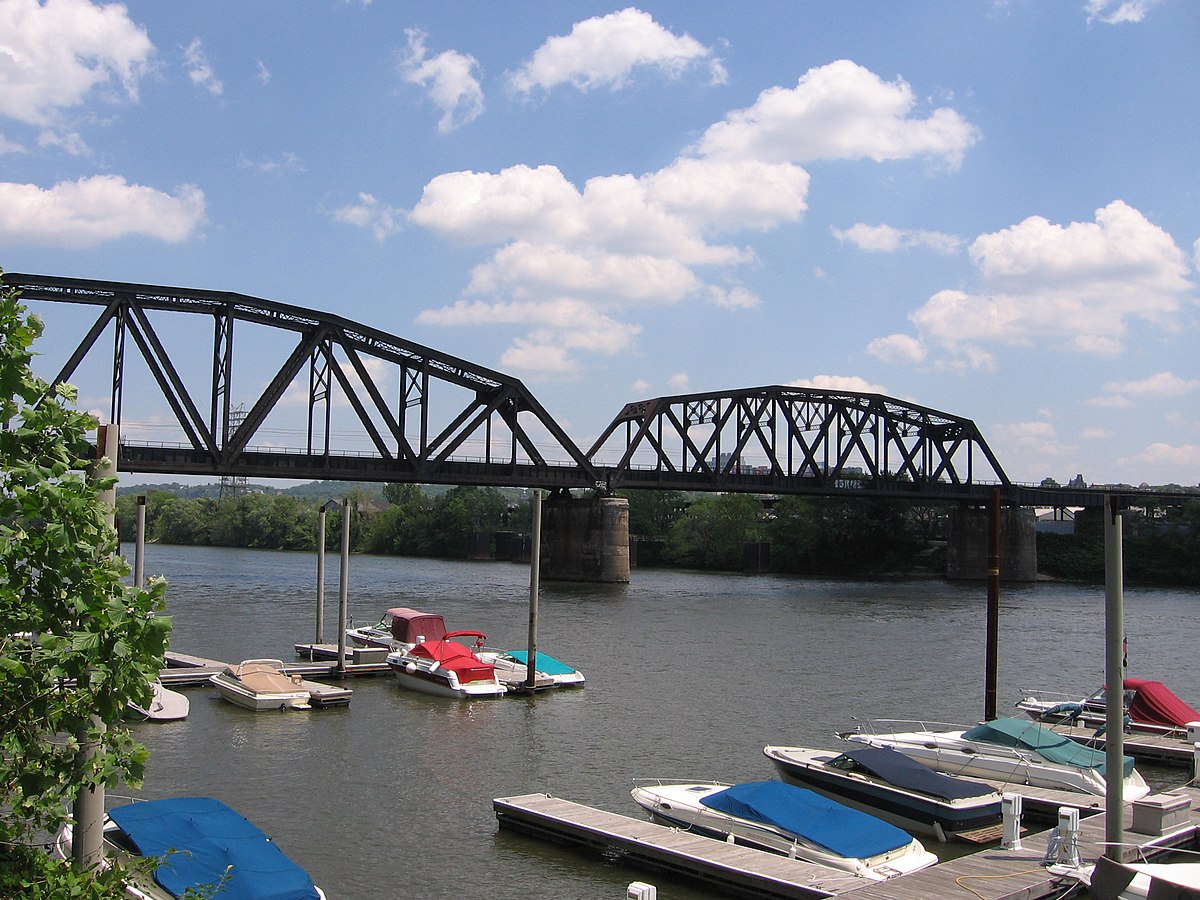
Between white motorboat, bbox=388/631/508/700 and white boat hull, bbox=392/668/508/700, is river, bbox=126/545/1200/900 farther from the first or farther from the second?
white motorboat, bbox=388/631/508/700

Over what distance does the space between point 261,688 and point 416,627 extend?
12409mm

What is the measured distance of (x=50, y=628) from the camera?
8.82m

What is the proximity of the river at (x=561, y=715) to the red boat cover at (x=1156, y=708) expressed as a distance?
13.4 feet

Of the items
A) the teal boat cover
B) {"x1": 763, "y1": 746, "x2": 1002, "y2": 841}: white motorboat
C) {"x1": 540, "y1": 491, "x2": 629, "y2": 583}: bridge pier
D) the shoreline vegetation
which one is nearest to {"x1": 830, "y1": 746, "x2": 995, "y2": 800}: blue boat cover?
{"x1": 763, "y1": 746, "x2": 1002, "y2": 841}: white motorboat

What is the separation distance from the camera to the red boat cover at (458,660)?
42281 mm

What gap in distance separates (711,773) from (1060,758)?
8.97m

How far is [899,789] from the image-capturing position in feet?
86.0

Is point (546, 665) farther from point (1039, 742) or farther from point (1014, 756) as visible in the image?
point (1039, 742)

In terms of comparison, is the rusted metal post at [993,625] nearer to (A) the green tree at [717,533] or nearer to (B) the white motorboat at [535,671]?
(B) the white motorboat at [535,671]

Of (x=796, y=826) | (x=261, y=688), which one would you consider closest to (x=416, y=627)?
(x=261, y=688)

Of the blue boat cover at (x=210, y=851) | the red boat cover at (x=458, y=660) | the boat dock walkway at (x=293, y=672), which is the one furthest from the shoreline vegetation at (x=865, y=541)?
the blue boat cover at (x=210, y=851)

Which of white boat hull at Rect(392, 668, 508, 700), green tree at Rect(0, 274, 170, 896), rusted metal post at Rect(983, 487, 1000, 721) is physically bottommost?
white boat hull at Rect(392, 668, 508, 700)

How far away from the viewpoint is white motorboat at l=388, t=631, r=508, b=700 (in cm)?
4200

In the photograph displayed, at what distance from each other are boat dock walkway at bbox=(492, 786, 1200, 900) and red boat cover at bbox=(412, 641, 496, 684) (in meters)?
17.5
